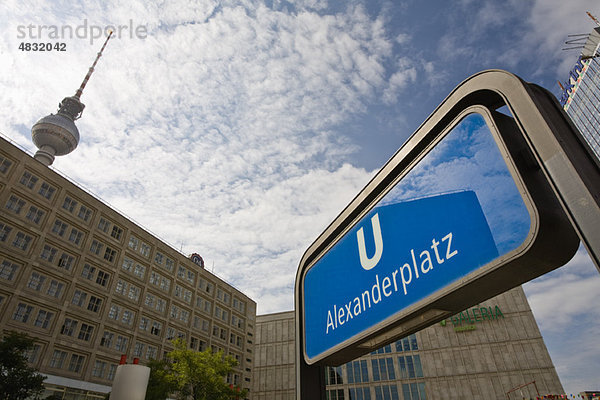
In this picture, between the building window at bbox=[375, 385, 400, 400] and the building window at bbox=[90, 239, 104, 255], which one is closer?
the building window at bbox=[90, 239, 104, 255]

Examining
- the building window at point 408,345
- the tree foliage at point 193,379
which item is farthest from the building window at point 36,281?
the building window at point 408,345

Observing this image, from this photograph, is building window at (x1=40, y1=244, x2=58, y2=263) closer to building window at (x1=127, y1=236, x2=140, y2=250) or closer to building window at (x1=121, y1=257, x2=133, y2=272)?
building window at (x1=121, y1=257, x2=133, y2=272)

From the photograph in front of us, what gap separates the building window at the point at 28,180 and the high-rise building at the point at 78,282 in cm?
10

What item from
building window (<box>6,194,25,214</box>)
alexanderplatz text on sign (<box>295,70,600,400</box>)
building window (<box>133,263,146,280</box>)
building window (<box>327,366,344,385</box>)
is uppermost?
building window (<box>6,194,25,214</box>)

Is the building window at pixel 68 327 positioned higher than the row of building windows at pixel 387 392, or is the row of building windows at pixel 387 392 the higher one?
the building window at pixel 68 327

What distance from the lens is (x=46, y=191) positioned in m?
37.1

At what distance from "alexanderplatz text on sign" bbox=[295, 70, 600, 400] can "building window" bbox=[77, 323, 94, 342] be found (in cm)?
4150

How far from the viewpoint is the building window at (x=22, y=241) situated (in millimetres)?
33000

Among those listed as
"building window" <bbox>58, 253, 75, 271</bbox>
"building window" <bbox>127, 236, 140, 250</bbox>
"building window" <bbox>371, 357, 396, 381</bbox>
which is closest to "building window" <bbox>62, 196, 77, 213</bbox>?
"building window" <bbox>58, 253, 75, 271</bbox>

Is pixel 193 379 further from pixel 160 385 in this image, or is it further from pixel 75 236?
pixel 75 236

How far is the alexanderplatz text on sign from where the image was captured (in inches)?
51.8

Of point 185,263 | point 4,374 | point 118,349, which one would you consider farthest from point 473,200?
point 185,263

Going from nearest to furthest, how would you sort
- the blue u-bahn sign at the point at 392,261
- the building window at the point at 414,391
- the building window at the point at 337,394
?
1. the blue u-bahn sign at the point at 392,261
2. the building window at the point at 414,391
3. the building window at the point at 337,394

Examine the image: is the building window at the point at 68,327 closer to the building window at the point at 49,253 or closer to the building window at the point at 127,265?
the building window at the point at 49,253
